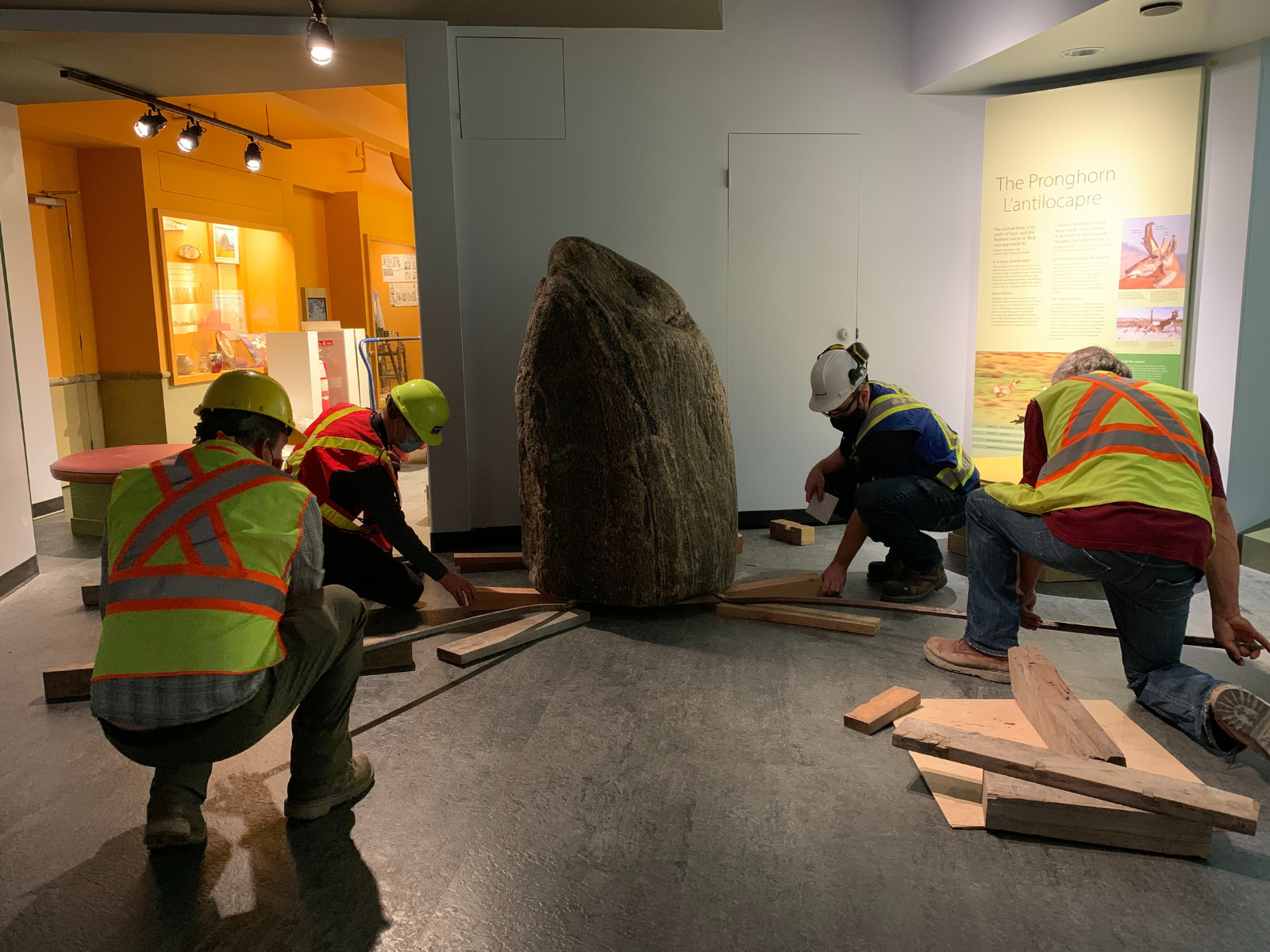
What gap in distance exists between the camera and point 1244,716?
8.57 ft

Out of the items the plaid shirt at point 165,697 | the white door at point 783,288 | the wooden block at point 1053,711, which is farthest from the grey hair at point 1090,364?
the plaid shirt at point 165,697

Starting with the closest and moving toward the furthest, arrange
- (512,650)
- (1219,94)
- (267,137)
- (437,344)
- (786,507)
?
(512,650)
(1219,94)
(437,344)
(786,507)
(267,137)

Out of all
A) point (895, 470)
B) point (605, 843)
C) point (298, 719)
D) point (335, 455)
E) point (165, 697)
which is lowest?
point (605, 843)

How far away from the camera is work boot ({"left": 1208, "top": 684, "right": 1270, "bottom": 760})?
2576mm

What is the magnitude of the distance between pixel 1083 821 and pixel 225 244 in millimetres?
9752

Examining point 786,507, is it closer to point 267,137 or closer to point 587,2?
point 587,2

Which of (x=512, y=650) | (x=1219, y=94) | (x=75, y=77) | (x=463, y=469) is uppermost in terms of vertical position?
(x=75, y=77)

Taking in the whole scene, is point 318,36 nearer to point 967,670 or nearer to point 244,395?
point 244,395

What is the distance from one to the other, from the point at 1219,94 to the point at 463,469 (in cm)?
461

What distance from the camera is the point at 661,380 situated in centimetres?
402

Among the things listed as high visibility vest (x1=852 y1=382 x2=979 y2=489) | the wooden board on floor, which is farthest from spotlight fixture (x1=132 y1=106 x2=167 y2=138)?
the wooden board on floor

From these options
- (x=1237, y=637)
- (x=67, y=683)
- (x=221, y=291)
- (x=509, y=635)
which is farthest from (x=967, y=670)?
(x=221, y=291)

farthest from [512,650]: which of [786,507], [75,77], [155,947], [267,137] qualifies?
[267,137]

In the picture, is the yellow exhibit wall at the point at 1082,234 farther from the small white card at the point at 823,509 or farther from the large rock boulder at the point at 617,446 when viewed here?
the large rock boulder at the point at 617,446
